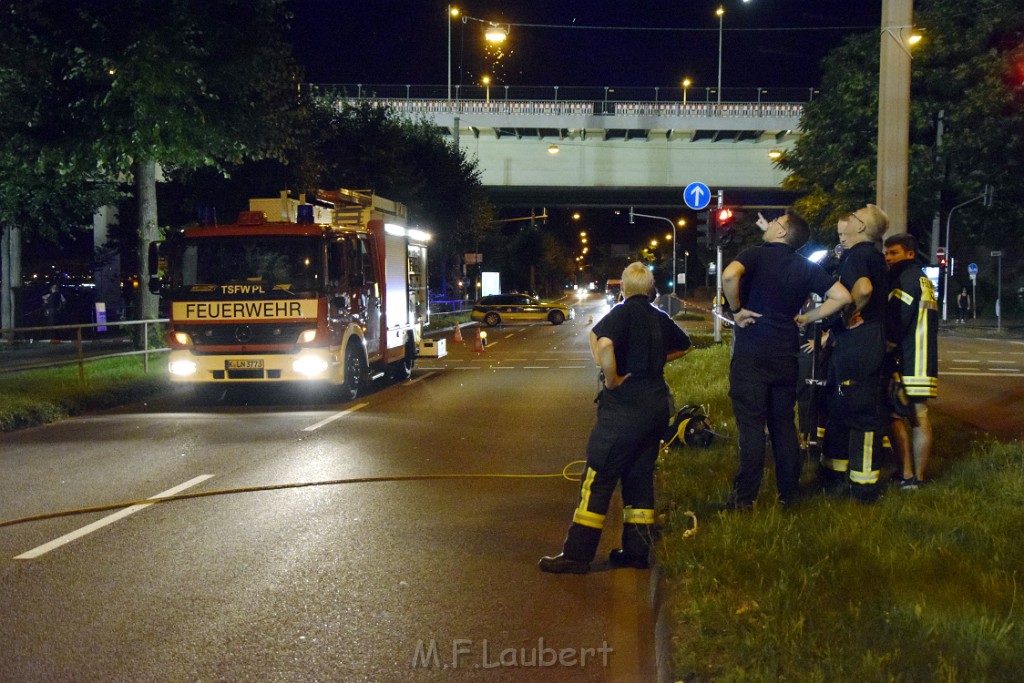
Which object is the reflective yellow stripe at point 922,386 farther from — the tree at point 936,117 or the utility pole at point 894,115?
the tree at point 936,117

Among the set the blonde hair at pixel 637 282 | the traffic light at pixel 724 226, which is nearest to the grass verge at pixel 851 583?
the blonde hair at pixel 637 282

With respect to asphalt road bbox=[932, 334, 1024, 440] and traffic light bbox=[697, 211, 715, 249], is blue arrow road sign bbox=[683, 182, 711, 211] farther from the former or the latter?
asphalt road bbox=[932, 334, 1024, 440]

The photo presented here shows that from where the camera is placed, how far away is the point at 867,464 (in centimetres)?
693

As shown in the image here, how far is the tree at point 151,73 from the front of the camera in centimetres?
1830

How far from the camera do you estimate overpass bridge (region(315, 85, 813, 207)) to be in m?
44.9

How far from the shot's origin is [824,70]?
39.7m

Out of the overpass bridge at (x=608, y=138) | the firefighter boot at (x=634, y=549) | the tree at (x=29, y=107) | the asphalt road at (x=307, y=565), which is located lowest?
the asphalt road at (x=307, y=565)

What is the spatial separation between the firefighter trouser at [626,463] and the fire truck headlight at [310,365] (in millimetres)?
8850

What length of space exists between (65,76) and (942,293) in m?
41.4

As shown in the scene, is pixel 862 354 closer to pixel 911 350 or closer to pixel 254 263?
pixel 911 350

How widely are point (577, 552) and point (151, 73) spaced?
48.3ft

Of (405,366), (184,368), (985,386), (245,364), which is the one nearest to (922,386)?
(245,364)

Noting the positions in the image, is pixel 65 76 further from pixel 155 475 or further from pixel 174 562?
pixel 174 562

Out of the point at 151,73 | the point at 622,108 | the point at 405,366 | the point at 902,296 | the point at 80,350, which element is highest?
the point at 622,108
